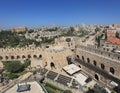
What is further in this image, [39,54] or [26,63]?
[39,54]

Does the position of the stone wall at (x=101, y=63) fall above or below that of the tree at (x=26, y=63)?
above

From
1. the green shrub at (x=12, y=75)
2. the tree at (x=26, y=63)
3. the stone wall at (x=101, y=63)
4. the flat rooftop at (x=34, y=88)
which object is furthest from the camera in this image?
the tree at (x=26, y=63)

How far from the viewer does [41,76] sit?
26453 millimetres

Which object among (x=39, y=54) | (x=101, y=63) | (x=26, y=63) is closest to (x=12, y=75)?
(x=26, y=63)

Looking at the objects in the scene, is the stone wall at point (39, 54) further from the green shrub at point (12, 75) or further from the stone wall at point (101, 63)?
the green shrub at point (12, 75)

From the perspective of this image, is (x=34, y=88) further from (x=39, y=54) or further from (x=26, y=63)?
(x=39, y=54)

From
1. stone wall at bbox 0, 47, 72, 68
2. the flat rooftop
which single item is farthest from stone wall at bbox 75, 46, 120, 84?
the flat rooftop

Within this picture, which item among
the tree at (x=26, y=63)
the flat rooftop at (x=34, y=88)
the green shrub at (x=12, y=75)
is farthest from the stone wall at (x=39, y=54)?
the flat rooftop at (x=34, y=88)

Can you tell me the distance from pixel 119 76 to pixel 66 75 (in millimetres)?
8262

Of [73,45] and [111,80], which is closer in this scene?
[111,80]

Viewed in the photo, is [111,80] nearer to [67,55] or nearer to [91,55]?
[91,55]

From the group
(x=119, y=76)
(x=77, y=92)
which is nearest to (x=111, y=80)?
(x=119, y=76)

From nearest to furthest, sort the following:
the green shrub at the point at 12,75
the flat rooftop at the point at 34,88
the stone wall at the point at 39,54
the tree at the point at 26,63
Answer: the flat rooftop at the point at 34,88
the green shrub at the point at 12,75
the stone wall at the point at 39,54
the tree at the point at 26,63

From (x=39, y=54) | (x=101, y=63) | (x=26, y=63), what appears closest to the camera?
(x=101, y=63)
